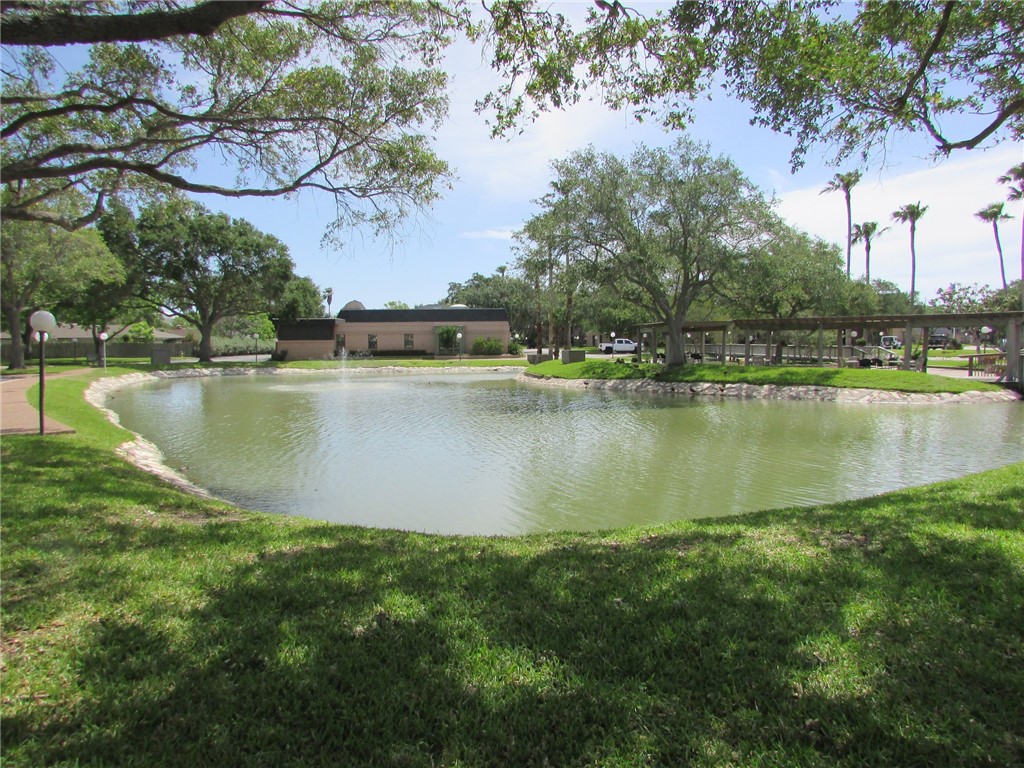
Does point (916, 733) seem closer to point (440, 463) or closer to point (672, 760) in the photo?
point (672, 760)

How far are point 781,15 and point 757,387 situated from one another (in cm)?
2005

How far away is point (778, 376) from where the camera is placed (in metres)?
25.1

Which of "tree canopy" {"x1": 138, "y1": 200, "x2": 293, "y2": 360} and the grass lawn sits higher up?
"tree canopy" {"x1": 138, "y1": 200, "x2": 293, "y2": 360}

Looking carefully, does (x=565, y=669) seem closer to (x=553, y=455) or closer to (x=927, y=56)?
(x=927, y=56)

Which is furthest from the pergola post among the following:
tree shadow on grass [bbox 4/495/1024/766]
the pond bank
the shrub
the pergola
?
the shrub

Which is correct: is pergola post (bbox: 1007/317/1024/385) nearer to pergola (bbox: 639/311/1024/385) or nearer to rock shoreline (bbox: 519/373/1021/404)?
pergola (bbox: 639/311/1024/385)

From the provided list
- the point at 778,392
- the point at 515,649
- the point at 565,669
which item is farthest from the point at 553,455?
the point at 778,392

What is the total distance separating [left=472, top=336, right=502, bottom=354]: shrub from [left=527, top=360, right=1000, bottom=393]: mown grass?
61.6 ft

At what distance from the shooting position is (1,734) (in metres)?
2.35

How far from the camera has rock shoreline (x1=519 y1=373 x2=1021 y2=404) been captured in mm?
20250

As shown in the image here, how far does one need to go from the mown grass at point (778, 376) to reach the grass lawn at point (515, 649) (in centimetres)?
1978

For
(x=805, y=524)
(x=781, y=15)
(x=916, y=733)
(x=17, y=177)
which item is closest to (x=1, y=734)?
(x=916, y=733)

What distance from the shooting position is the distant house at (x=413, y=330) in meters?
52.8

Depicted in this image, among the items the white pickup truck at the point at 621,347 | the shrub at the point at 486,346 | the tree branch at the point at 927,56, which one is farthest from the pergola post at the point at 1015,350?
the shrub at the point at 486,346
